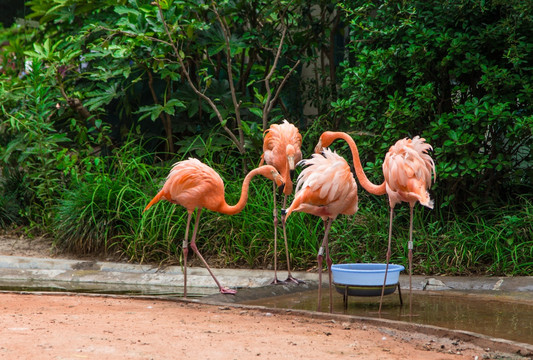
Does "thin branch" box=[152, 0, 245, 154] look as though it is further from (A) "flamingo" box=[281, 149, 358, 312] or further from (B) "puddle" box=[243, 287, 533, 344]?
(A) "flamingo" box=[281, 149, 358, 312]

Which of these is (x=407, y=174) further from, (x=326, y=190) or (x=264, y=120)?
(x=264, y=120)

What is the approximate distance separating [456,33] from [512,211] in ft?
6.14

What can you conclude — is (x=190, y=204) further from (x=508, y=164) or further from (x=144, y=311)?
(x=508, y=164)

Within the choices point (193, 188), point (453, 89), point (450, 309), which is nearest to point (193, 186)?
point (193, 188)

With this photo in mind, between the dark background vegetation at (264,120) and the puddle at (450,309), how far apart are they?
2.70 ft

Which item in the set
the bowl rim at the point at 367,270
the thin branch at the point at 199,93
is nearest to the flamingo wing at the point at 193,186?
the bowl rim at the point at 367,270

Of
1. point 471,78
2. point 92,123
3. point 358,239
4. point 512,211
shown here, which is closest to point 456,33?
point 471,78

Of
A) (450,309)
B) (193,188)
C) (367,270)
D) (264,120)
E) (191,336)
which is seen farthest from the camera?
(264,120)

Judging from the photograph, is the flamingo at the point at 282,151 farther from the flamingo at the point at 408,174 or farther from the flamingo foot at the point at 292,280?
the flamingo at the point at 408,174

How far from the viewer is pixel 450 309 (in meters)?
5.35

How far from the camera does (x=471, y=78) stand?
7141 millimetres

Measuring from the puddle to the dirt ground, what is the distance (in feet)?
1.71

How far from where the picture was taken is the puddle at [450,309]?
4660 millimetres

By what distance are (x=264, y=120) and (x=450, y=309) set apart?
11.8 feet
